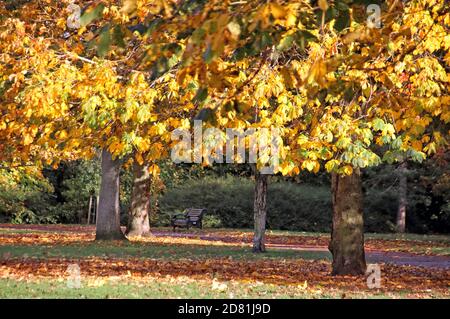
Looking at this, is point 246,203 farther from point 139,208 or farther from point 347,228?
point 347,228

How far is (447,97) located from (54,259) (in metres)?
10.3

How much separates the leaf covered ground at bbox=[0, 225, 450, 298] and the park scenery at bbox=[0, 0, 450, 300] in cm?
6

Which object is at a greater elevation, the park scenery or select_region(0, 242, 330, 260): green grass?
the park scenery

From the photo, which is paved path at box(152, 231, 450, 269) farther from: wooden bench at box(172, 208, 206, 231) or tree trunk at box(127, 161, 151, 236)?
wooden bench at box(172, 208, 206, 231)

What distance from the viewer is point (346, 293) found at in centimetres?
1273

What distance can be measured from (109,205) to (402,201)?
56.4 ft

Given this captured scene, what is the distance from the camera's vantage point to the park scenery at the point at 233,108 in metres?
7.31

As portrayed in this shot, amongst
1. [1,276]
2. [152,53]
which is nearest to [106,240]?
[1,276]

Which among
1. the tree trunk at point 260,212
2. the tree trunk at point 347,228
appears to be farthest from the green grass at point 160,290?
the tree trunk at point 260,212

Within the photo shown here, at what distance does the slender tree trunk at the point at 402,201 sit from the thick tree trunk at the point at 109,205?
15150mm

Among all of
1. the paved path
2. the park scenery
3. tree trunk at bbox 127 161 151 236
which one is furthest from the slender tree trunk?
the park scenery

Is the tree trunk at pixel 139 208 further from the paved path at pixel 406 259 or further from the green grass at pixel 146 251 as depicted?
the paved path at pixel 406 259

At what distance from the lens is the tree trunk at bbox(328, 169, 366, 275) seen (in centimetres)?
1666

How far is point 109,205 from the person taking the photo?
2742cm
